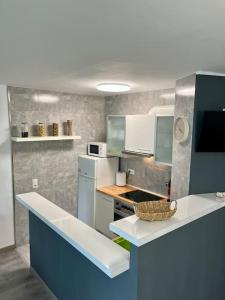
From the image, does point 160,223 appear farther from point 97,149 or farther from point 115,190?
point 97,149

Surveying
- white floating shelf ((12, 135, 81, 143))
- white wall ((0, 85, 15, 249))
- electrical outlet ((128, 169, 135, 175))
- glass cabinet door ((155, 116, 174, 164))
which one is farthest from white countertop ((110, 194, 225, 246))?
white wall ((0, 85, 15, 249))

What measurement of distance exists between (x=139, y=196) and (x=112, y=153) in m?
0.83

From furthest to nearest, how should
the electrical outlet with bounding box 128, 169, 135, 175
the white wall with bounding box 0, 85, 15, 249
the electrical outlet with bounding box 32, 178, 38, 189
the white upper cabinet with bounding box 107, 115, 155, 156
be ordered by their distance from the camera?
1. the electrical outlet with bounding box 128, 169, 135, 175
2. the electrical outlet with bounding box 32, 178, 38, 189
3. the white wall with bounding box 0, 85, 15, 249
4. the white upper cabinet with bounding box 107, 115, 155, 156

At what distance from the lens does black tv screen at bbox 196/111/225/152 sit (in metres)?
2.32

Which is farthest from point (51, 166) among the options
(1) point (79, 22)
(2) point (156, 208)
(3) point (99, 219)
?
(1) point (79, 22)

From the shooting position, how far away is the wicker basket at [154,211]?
5.47 ft

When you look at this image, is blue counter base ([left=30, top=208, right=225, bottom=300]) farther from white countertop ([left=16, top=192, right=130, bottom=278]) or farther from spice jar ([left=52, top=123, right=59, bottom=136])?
spice jar ([left=52, top=123, right=59, bottom=136])

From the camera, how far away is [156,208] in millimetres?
1843

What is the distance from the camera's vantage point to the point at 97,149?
4062 millimetres

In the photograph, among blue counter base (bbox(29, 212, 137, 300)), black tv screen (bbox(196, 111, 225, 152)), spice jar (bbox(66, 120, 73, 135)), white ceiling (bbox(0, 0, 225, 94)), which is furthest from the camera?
spice jar (bbox(66, 120, 73, 135))

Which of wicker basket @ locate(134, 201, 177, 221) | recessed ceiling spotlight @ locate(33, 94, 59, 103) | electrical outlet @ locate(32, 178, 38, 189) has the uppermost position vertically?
recessed ceiling spotlight @ locate(33, 94, 59, 103)

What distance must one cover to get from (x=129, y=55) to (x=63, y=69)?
0.74m

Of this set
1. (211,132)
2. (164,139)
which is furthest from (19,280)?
(211,132)

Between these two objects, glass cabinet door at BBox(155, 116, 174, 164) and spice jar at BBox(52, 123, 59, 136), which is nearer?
glass cabinet door at BBox(155, 116, 174, 164)
